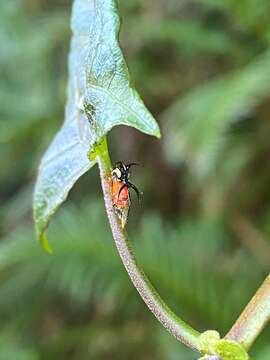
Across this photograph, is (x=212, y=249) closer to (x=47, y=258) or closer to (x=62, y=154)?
(x=47, y=258)

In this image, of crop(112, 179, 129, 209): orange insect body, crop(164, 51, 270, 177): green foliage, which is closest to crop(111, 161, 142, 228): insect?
crop(112, 179, 129, 209): orange insect body

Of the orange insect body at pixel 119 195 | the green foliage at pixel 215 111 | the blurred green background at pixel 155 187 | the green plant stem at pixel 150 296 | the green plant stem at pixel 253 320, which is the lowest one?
the blurred green background at pixel 155 187

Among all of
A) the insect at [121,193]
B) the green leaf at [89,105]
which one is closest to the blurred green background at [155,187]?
the green leaf at [89,105]

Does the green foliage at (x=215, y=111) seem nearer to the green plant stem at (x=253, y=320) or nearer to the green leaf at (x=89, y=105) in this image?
the green leaf at (x=89, y=105)

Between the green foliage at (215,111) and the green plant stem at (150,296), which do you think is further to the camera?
the green foliage at (215,111)

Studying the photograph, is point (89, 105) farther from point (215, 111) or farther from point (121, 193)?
point (215, 111)
